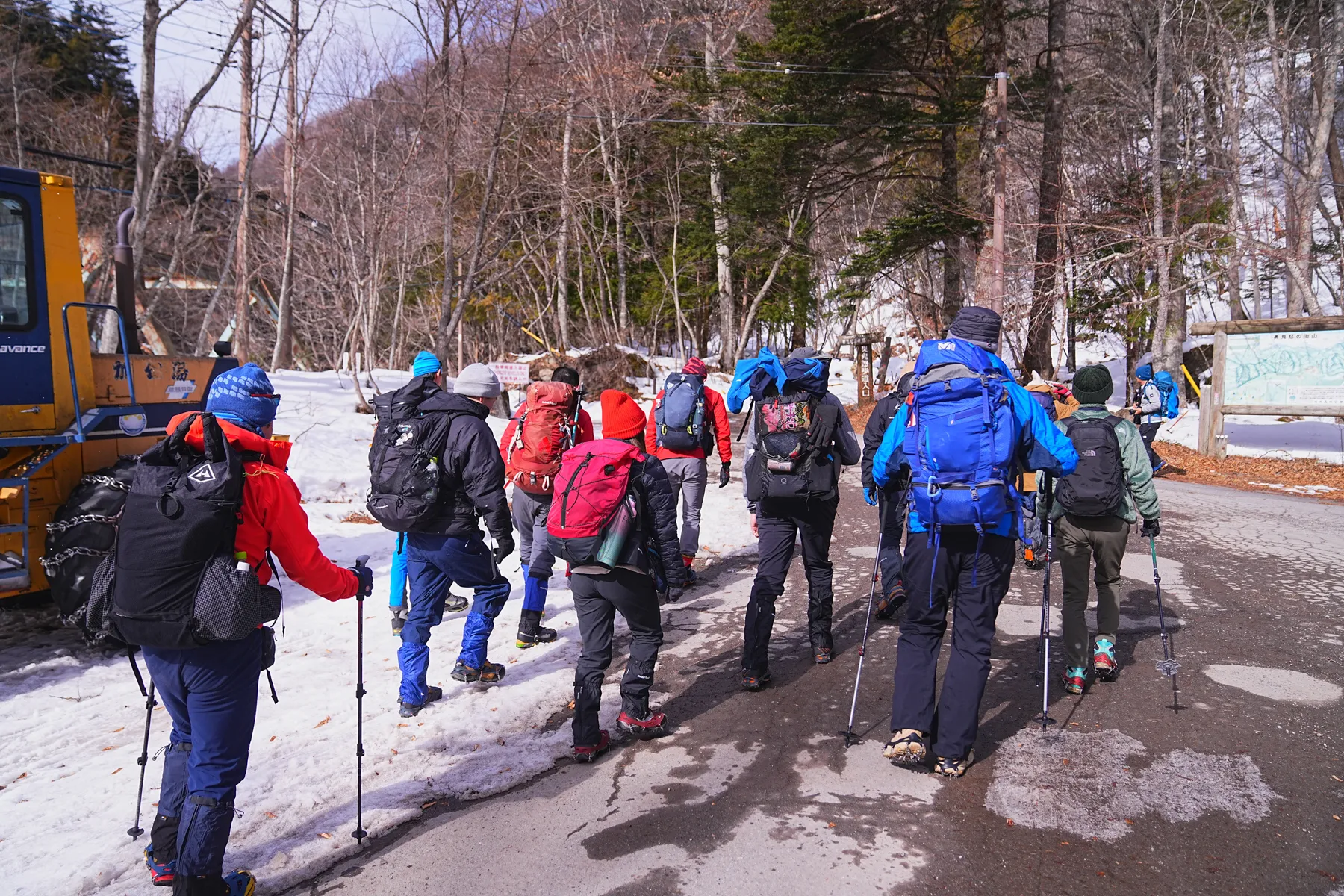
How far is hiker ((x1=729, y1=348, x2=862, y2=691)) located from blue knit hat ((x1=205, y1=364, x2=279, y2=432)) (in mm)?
2956

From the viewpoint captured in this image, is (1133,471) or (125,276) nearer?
(1133,471)

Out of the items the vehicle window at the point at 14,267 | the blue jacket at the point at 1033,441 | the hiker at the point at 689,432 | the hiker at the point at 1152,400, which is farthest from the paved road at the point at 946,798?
the hiker at the point at 1152,400

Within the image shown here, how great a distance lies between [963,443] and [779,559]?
5.55ft

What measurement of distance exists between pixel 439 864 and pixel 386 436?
251cm

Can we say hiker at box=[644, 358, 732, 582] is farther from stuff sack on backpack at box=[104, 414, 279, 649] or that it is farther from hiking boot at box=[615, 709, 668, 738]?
stuff sack on backpack at box=[104, 414, 279, 649]

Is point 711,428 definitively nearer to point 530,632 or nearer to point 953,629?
point 530,632

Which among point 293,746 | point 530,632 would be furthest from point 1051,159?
point 293,746

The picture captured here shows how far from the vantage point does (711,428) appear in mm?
7578

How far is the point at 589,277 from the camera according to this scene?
32.4 m

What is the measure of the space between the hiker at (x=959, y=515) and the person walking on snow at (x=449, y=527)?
2.45 metres

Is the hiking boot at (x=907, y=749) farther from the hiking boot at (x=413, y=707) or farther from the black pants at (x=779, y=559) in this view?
the hiking boot at (x=413, y=707)

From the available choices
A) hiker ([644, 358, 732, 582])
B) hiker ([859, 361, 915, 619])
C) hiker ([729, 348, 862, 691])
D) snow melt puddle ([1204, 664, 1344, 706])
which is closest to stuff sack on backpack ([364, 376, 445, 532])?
hiker ([729, 348, 862, 691])

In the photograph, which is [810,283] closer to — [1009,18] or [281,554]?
[1009,18]

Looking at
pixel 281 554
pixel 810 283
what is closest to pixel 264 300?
pixel 810 283
